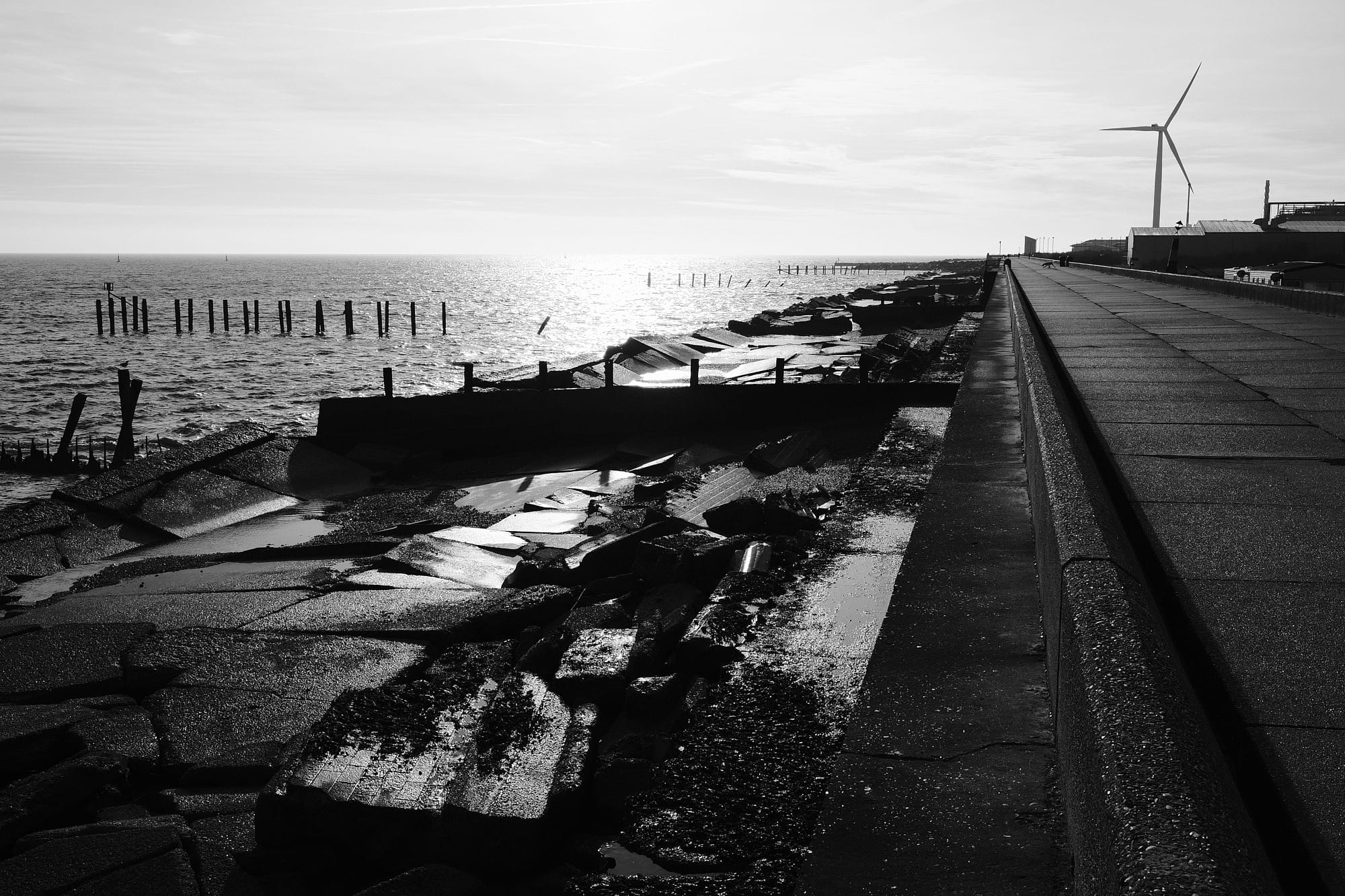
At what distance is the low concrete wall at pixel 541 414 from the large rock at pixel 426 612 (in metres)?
8.22

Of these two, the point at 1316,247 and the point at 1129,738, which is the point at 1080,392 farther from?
the point at 1316,247

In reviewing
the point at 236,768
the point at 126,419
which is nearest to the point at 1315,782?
the point at 236,768

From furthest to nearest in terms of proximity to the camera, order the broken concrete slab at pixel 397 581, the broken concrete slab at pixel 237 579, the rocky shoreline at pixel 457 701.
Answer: the broken concrete slab at pixel 237 579 < the broken concrete slab at pixel 397 581 < the rocky shoreline at pixel 457 701

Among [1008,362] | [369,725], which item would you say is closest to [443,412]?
[1008,362]

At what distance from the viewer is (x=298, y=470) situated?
50.4ft

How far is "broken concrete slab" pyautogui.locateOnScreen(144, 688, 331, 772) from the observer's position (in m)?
6.09

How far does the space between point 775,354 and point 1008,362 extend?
18376 millimetres

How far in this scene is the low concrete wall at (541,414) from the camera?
16625 mm

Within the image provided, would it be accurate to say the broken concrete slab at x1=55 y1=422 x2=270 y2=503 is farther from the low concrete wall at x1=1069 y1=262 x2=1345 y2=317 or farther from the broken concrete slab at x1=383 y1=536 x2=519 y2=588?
the low concrete wall at x1=1069 y1=262 x2=1345 y2=317

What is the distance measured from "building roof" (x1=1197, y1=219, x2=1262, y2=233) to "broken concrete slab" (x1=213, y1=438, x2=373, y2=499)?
3769cm

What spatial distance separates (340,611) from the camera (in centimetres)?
829

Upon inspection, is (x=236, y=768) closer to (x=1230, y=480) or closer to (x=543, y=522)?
(x=1230, y=480)

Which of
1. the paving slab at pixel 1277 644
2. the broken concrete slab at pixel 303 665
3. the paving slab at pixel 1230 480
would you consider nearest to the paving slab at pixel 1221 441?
the paving slab at pixel 1230 480

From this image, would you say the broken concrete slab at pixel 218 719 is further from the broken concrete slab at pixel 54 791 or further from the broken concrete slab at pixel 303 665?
the broken concrete slab at pixel 54 791
